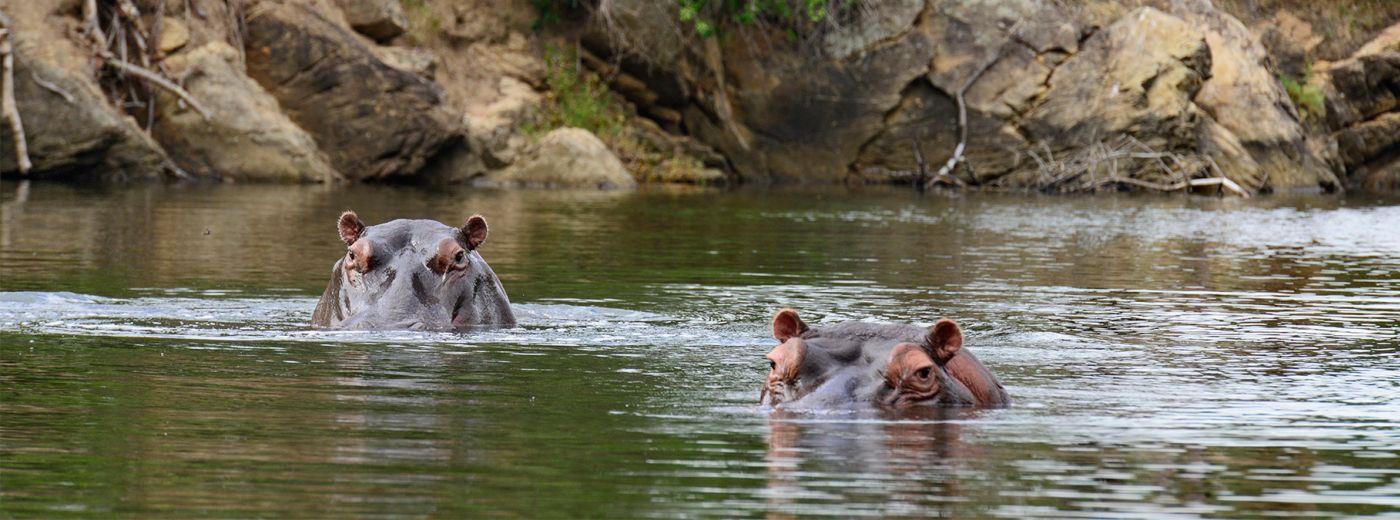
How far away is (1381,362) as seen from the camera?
397 inches

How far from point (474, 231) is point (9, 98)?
60.3ft

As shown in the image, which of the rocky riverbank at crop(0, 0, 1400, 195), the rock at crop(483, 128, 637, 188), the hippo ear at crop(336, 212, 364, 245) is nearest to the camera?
the hippo ear at crop(336, 212, 364, 245)

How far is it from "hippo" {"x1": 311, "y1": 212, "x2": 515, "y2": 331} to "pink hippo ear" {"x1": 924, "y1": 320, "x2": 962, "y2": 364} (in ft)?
11.8

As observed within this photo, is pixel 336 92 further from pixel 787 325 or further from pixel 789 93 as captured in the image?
pixel 787 325

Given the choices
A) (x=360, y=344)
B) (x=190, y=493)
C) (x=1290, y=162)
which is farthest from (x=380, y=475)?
(x=1290, y=162)

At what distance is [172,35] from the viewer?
31.1 meters

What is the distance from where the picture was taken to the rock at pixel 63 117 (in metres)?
28.3

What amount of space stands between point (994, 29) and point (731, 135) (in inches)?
197

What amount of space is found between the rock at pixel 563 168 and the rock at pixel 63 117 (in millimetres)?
6057

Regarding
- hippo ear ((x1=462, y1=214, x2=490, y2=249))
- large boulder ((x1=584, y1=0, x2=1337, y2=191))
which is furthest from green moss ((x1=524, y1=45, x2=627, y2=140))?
hippo ear ((x1=462, y1=214, x2=490, y2=249))

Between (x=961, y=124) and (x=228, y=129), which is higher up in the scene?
(x=961, y=124)

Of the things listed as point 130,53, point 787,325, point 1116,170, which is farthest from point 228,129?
point 787,325

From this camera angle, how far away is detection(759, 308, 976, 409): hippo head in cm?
733

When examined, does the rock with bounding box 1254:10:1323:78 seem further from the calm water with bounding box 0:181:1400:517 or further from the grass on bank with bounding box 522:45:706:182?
the calm water with bounding box 0:181:1400:517
